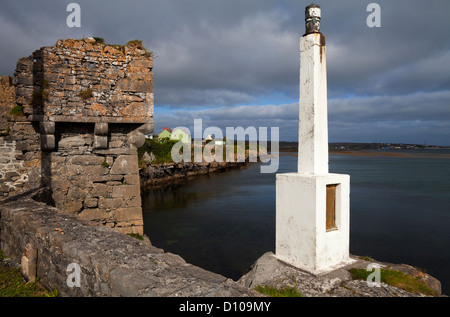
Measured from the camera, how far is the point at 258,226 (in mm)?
17094

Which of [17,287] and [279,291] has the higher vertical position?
[279,291]

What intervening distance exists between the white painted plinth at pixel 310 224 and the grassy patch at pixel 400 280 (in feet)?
1.19

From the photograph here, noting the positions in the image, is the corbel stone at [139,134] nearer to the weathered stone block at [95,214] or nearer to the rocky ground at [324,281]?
the weathered stone block at [95,214]

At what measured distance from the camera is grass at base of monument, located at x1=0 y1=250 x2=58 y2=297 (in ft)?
14.2

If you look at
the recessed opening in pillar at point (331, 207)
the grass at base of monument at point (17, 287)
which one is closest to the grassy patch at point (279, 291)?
the recessed opening in pillar at point (331, 207)

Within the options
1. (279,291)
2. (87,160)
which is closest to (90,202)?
(87,160)

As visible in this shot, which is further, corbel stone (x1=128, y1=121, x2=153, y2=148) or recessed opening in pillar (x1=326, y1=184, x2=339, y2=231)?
corbel stone (x1=128, y1=121, x2=153, y2=148)

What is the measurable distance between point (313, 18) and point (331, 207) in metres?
2.75

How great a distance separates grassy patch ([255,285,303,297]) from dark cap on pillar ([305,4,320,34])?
351 cm

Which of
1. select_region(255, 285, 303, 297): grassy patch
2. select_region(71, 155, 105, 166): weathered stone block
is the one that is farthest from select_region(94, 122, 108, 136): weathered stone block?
select_region(255, 285, 303, 297): grassy patch

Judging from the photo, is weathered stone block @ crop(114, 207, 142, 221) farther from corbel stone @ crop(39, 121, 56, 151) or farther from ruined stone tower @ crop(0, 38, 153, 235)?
corbel stone @ crop(39, 121, 56, 151)

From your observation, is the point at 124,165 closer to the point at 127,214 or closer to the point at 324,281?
the point at 127,214

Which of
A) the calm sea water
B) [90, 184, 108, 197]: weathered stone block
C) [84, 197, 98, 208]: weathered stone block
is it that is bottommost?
the calm sea water
